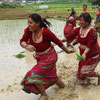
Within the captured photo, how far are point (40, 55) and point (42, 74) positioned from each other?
33 centimetres

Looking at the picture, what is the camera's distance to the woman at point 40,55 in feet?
10.2

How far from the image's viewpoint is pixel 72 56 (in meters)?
6.32

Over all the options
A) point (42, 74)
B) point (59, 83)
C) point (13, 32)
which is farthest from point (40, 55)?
point (13, 32)

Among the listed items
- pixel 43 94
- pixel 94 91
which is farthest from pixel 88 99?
pixel 43 94

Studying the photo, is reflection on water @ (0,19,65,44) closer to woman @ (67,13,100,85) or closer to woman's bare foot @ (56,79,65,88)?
woman's bare foot @ (56,79,65,88)

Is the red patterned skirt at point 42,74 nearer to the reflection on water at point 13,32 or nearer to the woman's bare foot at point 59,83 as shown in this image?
the woman's bare foot at point 59,83

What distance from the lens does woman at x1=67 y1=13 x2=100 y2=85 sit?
3.49m

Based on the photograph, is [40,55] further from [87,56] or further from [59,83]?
[87,56]

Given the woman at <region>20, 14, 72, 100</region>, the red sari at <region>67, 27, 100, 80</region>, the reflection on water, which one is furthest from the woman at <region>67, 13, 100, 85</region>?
the reflection on water

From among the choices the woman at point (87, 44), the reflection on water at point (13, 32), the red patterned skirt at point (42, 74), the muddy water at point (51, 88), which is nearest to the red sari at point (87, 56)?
the woman at point (87, 44)

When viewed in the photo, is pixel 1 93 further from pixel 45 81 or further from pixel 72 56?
pixel 72 56

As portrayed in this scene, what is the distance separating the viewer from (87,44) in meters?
3.53

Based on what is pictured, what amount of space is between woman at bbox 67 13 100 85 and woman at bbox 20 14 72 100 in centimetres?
42

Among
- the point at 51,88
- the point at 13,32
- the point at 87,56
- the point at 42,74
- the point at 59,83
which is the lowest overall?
the point at 13,32
